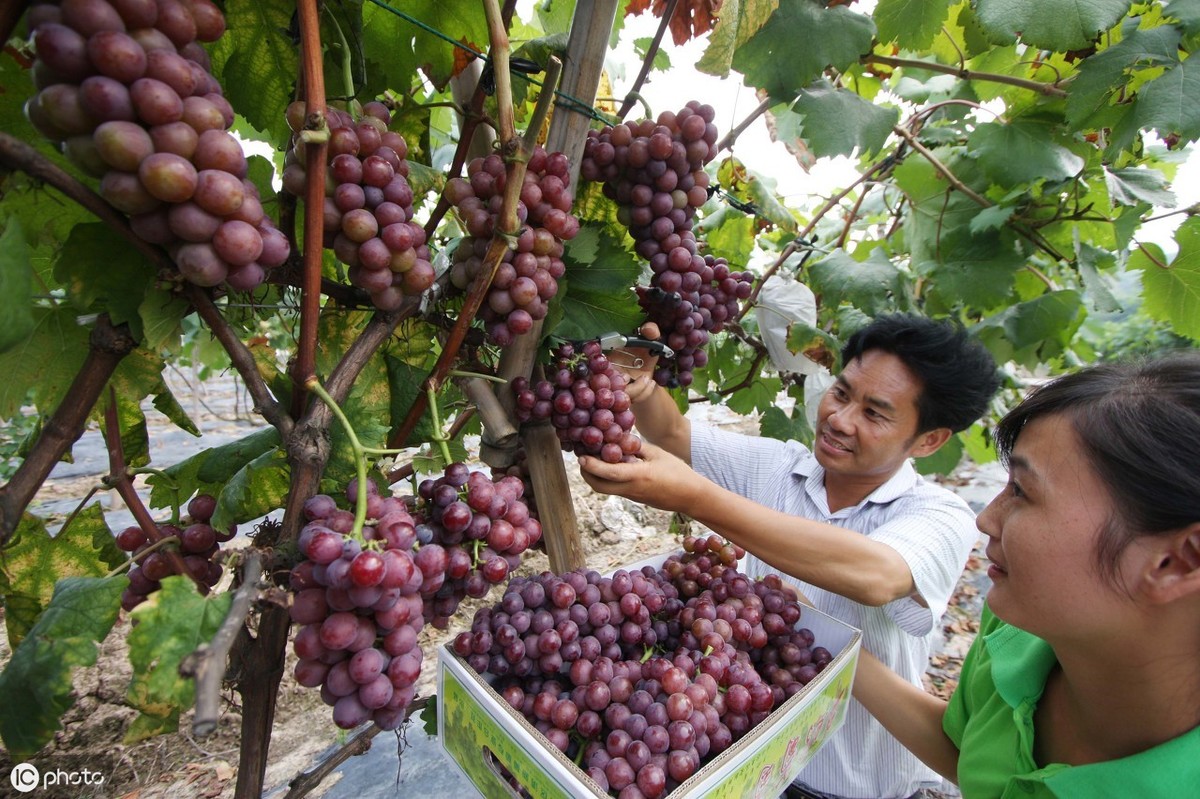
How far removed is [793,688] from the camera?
1.12 m

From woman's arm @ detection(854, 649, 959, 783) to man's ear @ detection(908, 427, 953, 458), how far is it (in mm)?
697

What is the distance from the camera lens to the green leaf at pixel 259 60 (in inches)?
33.9

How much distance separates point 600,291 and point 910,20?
120cm

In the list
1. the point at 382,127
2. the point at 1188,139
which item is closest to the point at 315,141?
the point at 382,127

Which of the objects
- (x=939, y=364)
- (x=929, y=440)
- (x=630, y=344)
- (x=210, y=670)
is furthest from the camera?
(x=929, y=440)

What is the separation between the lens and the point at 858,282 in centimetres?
228

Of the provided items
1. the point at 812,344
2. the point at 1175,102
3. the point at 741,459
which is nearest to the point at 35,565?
the point at 741,459

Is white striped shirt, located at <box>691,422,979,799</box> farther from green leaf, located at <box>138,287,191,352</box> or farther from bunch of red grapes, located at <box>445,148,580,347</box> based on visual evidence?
green leaf, located at <box>138,287,191,352</box>

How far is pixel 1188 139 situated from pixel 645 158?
1335mm

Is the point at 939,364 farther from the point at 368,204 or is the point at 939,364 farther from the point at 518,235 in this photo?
the point at 368,204

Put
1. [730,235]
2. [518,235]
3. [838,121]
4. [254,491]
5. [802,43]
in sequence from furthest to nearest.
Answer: [730,235], [838,121], [802,43], [254,491], [518,235]

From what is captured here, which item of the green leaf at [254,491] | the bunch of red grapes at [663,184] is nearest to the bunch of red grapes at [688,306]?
the bunch of red grapes at [663,184]

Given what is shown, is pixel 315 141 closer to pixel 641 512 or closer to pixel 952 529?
pixel 952 529

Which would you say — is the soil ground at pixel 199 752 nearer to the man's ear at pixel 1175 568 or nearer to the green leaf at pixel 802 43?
the man's ear at pixel 1175 568
